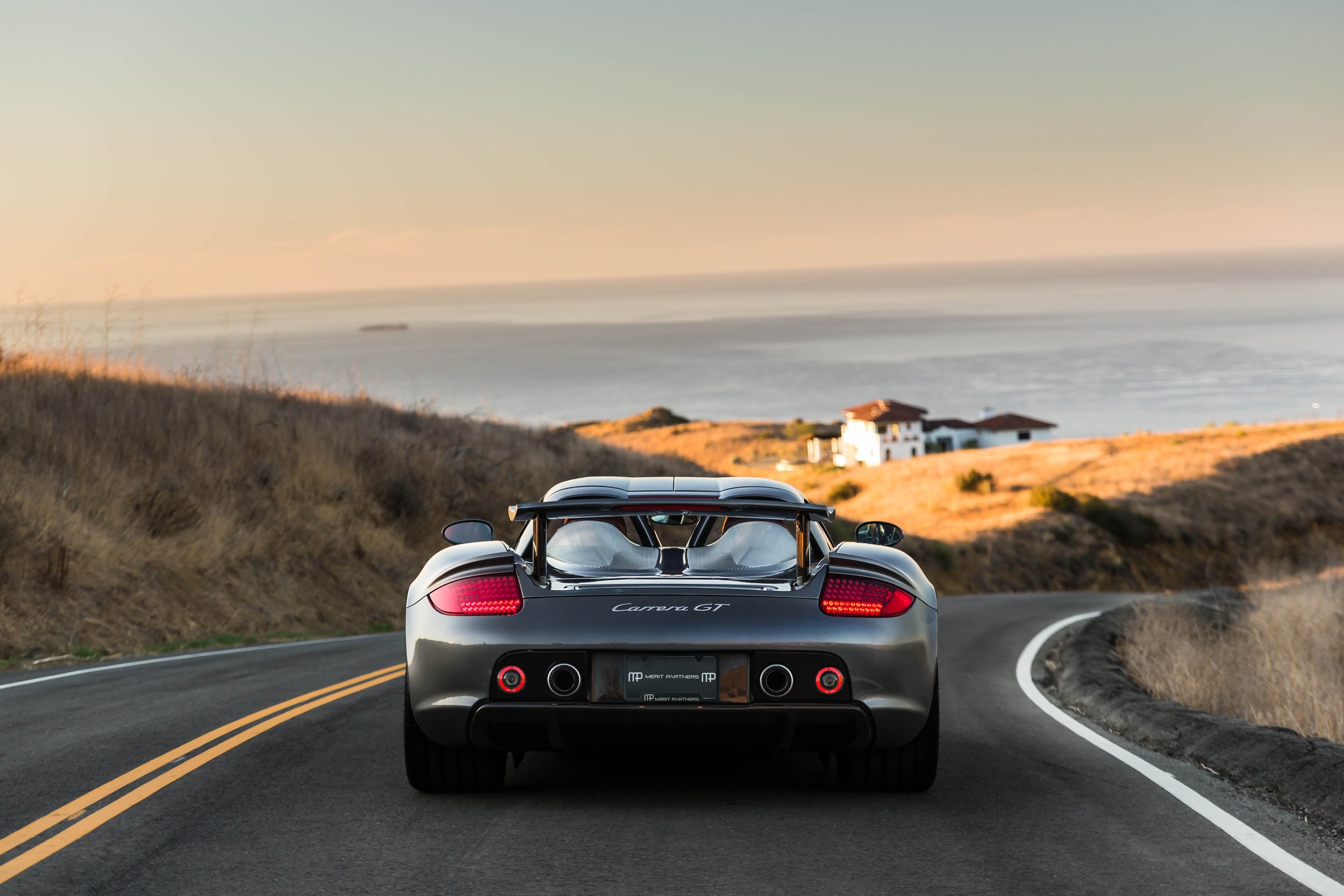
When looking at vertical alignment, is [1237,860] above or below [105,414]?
below

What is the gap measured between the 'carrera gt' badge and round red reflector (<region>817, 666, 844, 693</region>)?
0.50 metres

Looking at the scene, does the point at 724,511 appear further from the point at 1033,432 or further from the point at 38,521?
the point at 1033,432

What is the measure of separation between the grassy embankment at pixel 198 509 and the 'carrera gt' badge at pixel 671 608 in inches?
407

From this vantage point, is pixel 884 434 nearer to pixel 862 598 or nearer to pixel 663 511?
pixel 663 511

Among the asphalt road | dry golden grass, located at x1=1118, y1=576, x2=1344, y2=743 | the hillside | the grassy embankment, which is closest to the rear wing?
the asphalt road

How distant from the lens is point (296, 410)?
27.9m

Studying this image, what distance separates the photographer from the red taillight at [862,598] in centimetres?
526

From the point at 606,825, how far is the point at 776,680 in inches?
37.6

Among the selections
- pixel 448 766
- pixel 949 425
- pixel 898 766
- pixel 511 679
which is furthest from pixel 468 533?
pixel 949 425

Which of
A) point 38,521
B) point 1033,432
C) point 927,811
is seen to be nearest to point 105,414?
point 38,521

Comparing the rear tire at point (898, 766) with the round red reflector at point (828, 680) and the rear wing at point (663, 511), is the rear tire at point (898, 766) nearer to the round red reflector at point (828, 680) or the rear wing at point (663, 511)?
the round red reflector at point (828, 680)

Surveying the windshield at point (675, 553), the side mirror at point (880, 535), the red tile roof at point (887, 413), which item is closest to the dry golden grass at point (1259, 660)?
Answer: the side mirror at point (880, 535)

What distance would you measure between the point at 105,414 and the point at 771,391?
143 m

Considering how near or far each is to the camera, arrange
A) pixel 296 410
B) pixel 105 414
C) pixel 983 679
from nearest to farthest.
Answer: pixel 983 679 → pixel 105 414 → pixel 296 410
